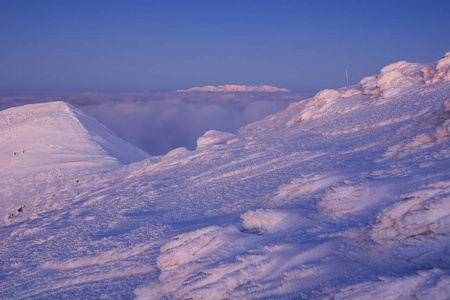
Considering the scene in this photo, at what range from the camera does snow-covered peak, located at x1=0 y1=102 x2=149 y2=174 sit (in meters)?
19.9

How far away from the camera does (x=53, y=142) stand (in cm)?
2272

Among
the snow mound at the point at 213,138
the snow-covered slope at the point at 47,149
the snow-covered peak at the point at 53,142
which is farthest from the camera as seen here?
the snow-covered peak at the point at 53,142

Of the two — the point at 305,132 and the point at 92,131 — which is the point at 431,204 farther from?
the point at 92,131

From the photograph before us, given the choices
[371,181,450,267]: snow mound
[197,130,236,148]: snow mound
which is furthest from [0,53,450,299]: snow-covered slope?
[197,130,236,148]: snow mound

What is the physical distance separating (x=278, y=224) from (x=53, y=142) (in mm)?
20768

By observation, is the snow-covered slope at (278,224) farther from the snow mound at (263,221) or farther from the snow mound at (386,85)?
the snow mound at (386,85)

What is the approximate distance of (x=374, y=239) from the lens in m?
4.20

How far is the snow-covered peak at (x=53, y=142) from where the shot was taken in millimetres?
19922

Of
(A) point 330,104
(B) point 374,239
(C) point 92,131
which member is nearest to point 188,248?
(B) point 374,239

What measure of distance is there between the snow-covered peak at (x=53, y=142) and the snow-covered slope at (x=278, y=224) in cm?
799

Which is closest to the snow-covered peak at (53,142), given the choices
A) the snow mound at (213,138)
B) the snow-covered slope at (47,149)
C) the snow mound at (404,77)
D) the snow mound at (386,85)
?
the snow-covered slope at (47,149)

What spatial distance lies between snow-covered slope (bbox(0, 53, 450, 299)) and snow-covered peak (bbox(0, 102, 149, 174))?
26.2 ft

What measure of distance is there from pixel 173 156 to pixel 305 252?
1098 cm

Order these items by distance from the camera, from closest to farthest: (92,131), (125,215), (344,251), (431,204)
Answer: (431,204), (344,251), (125,215), (92,131)
